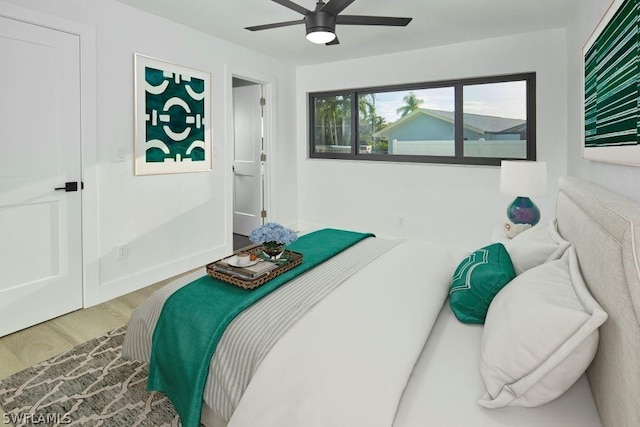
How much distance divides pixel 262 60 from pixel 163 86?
1.58 meters

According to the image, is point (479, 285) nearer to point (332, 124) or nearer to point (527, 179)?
point (527, 179)

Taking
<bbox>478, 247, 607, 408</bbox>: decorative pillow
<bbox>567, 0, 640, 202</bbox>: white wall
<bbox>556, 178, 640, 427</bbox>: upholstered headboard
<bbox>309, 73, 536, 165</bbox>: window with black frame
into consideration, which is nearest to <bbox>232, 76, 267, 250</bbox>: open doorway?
<bbox>309, 73, 536, 165</bbox>: window with black frame

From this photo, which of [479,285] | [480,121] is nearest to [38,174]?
[479,285]

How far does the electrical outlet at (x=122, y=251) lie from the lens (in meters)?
3.22

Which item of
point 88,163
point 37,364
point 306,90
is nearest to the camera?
point 37,364

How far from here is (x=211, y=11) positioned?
326 centimetres

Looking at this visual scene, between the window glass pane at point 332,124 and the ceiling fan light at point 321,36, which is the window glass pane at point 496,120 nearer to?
the window glass pane at point 332,124

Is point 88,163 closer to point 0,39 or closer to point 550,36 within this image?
point 0,39

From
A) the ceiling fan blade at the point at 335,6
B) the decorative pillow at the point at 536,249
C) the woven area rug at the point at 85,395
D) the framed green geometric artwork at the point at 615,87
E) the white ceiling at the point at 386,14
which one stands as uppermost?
the white ceiling at the point at 386,14

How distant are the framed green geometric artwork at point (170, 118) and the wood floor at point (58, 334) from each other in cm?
119

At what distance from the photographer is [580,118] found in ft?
8.27

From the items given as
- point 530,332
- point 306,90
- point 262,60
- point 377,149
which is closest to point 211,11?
point 262,60

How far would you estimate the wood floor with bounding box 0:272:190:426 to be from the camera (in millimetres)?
2281

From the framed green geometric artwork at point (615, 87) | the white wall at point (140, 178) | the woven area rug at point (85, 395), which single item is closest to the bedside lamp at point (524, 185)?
the framed green geometric artwork at point (615, 87)
